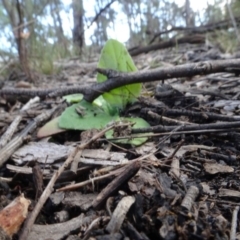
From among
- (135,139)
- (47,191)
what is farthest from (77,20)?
(47,191)

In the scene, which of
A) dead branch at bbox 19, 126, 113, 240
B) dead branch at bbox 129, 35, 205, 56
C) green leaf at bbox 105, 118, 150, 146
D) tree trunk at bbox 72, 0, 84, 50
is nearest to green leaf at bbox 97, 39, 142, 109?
green leaf at bbox 105, 118, 150, 146

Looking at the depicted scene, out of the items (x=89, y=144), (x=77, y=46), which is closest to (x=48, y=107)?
(x=89, y=144)

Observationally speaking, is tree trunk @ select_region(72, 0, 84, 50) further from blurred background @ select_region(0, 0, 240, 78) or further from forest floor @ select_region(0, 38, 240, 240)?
forest floor @ select_region(0, 38, 240, 240)

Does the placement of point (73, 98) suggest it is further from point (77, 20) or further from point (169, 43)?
point (77, 20)

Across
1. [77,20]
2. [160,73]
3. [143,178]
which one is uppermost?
[77,20]

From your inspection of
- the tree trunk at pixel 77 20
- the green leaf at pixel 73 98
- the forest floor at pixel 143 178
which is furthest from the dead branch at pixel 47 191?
the tree trunk at pixel 77 20

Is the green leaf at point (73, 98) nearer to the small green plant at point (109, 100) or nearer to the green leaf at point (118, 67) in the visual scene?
the small green plant at point (109, 100)
